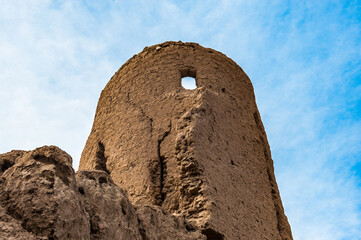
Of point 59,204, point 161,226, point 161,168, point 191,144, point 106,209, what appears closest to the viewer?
point 59,204

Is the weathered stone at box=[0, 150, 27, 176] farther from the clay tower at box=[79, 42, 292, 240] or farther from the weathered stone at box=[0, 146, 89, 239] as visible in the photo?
the clay tower at box=[79, 42, 292, 240]

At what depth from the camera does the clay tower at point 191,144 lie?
6148 mm

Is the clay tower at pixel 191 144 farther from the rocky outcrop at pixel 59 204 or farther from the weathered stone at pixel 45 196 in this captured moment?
the weathered stone at pixel 45 196

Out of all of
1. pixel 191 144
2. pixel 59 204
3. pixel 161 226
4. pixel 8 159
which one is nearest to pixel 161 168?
pixel 191 144

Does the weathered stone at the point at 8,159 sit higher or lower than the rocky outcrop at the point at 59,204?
higher

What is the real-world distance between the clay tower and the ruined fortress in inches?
0.7

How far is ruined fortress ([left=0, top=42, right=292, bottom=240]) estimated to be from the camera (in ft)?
12.7

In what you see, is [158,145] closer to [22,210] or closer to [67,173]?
[67,173]

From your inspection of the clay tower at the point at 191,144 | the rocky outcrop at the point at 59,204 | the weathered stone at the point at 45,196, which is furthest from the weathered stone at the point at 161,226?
the weathered stone at the point at 45,196

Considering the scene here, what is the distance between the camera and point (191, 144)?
6.32 metres

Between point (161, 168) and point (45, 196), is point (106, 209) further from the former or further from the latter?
point (161, 168)

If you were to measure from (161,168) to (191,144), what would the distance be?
64 centimetres

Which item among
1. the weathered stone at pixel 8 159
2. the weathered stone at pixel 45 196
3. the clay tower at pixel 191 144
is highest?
the clay tower at pixel 191 144

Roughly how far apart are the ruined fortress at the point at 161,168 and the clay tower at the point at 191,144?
17 mm
